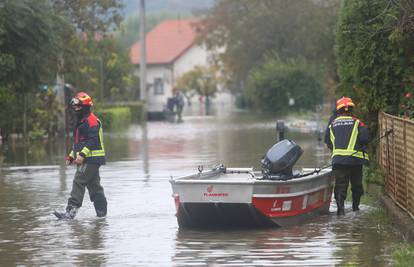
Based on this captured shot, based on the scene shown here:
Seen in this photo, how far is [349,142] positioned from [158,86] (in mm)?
109832

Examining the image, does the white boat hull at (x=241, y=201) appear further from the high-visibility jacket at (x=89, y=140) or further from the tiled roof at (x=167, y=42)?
the tiled roof at (x=167, y=42)

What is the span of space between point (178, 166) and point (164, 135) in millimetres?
18100

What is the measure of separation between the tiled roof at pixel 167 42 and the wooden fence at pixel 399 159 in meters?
102

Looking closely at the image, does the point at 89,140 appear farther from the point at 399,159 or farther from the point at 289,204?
the point at 399,159

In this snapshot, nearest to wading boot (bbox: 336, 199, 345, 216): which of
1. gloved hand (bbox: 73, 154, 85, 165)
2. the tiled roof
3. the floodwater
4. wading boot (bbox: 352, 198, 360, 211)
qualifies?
the floodwater

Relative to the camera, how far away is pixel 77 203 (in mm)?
16047

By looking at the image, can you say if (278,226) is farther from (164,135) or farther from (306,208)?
(164,135)

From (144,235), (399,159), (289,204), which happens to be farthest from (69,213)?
(399,159)

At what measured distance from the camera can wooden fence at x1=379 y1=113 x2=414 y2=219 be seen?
14.2 meters

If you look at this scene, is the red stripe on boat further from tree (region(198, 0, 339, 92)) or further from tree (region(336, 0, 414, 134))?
tree (region(198, 0, 339, 92))

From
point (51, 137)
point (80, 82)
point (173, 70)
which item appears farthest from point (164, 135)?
point (173, 70)

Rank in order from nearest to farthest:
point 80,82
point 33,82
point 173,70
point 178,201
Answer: point 178,201, point 33,82, point 80,82, point 173,70

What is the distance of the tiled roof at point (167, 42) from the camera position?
121812 mm

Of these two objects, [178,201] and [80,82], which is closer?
[178,201]
